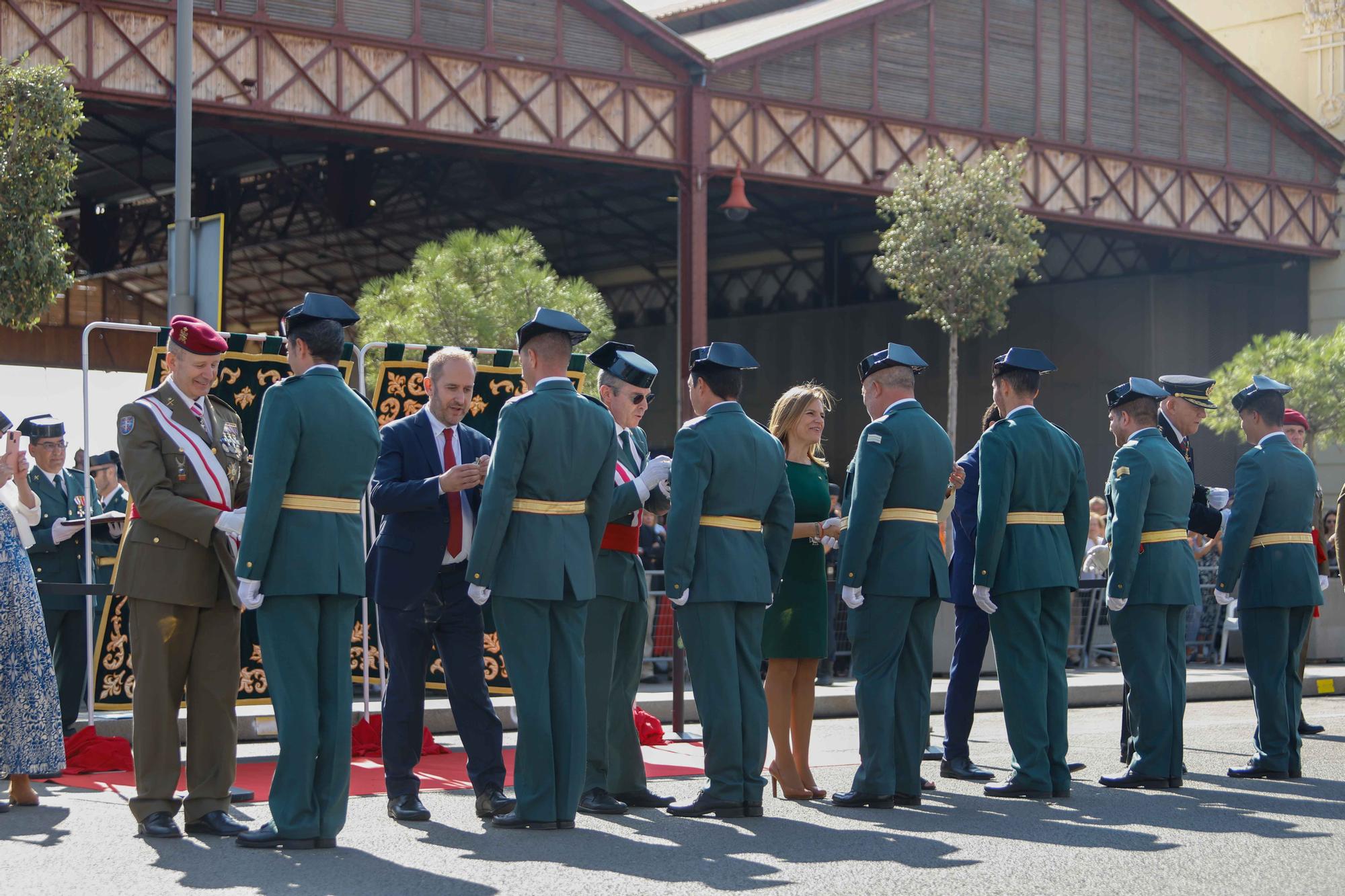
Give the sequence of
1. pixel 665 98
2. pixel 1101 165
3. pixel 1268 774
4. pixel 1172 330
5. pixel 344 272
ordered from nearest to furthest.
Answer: pixel 1268 774, pixel 665 98, pixel 1101 165, pixel 1172 330, pixel 344 272

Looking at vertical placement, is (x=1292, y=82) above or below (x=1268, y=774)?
above

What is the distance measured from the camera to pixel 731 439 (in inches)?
282

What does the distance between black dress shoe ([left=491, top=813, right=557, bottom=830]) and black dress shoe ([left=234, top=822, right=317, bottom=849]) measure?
2.61 feet

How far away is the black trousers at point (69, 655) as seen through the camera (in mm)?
9133

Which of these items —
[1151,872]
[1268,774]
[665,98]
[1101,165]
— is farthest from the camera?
[1101,165]

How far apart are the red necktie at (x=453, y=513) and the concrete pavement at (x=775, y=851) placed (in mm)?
1130

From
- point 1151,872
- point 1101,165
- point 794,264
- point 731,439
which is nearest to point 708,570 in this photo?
point 731,439

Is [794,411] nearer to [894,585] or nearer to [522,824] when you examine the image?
[894,585]

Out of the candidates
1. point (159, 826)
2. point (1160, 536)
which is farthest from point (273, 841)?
point (1160, 536)

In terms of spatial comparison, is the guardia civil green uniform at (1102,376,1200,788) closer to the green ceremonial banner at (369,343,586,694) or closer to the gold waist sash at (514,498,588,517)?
the gold waist sash at (514,498,588,517)

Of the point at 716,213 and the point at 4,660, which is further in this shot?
the point at 716,213

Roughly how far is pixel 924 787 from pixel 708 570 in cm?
172

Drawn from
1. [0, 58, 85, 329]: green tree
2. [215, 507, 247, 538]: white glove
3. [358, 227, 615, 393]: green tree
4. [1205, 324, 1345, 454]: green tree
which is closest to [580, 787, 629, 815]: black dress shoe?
[215, 507, 247, 538]: white glove

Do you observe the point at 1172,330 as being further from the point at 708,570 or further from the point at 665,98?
the point at 708,570
